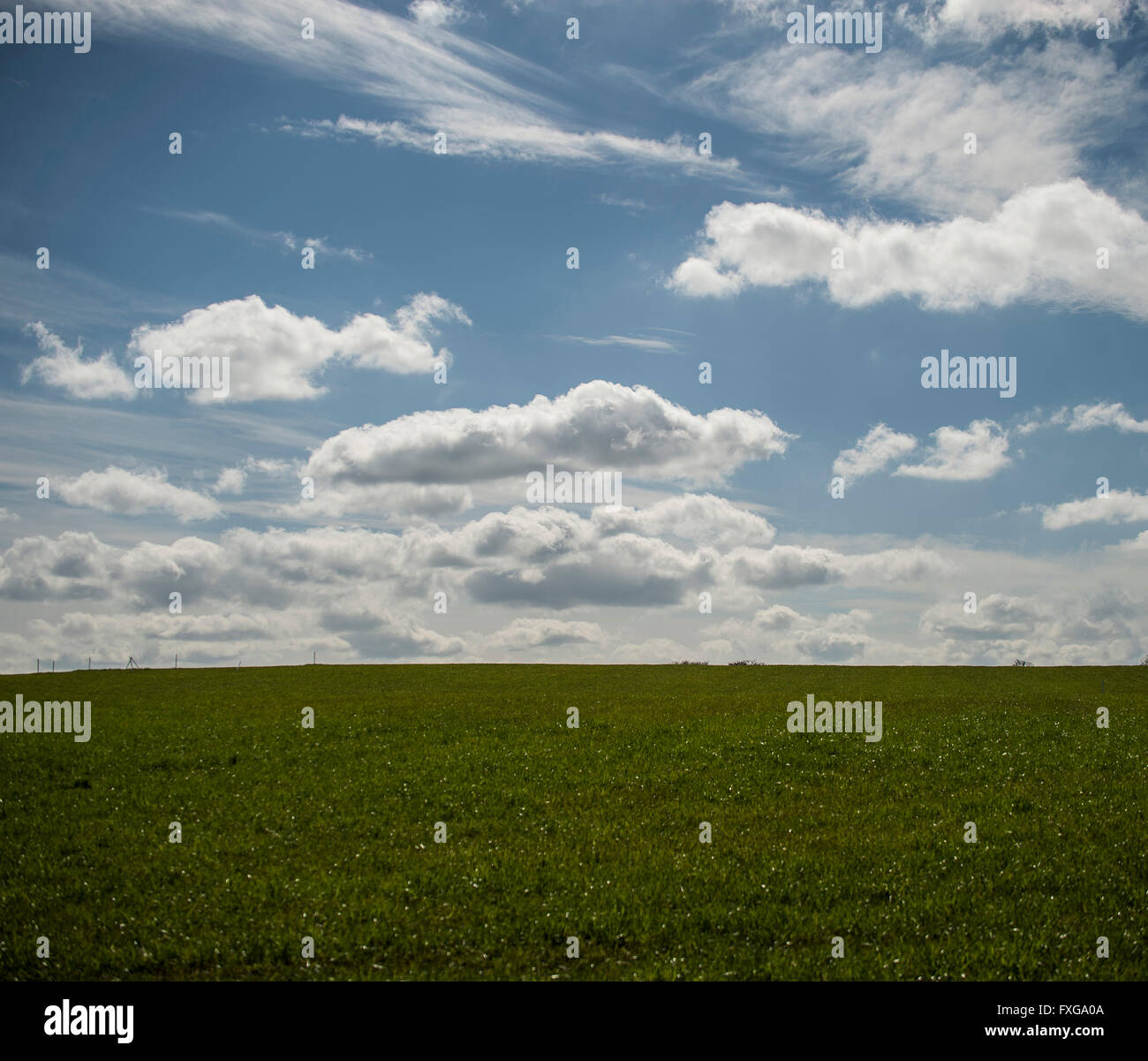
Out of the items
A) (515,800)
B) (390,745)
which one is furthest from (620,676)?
(515,800)

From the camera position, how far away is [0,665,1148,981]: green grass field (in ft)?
41.1

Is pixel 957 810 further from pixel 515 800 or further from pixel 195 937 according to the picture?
pixel 195 937

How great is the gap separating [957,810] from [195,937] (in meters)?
16.7

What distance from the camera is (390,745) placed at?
27297 mm

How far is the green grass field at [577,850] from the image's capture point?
12.5 m

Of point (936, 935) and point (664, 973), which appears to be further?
point (936, 935)

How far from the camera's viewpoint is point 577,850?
1680 centimetres
